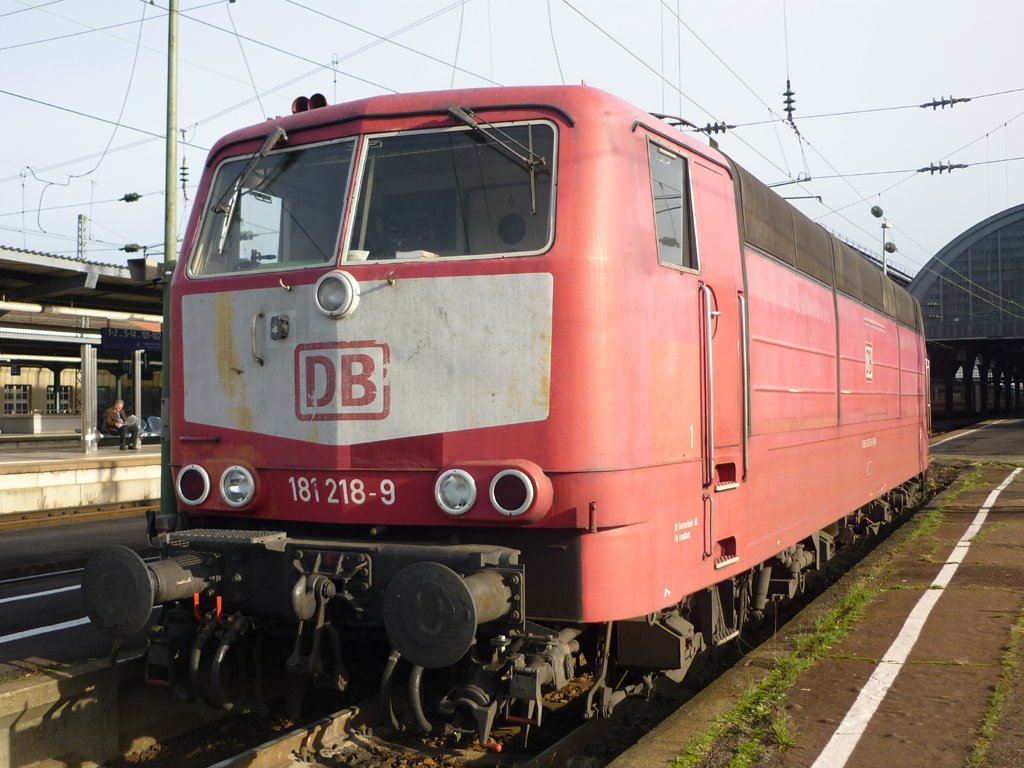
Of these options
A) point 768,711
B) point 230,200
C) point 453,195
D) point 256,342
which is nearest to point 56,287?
point 230,200

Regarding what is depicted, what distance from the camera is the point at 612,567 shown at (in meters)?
4.74

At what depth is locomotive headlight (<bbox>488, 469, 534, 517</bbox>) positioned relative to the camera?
181 inches

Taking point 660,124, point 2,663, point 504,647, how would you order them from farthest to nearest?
1. point 2,663
2. point 660,124
3. point 504,647

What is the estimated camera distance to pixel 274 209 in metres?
5.64

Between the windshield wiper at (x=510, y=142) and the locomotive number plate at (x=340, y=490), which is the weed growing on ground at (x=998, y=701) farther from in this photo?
the windshield wiper at (x=510, y=142)

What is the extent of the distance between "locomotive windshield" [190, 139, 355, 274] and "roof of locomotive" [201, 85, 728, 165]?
0.20m

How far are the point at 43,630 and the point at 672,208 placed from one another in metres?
5.18

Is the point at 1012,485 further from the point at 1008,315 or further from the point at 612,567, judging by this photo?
the point at 1008,315

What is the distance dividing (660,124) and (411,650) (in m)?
3.09

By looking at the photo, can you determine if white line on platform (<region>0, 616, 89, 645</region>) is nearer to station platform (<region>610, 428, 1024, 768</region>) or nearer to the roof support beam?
station platform (<region>610, 428, 1024, 768</region>)

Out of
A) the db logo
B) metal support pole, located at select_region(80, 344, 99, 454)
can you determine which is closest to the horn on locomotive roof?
the db logo

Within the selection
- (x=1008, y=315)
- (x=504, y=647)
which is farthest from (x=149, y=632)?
→ (x=1008, y=315)

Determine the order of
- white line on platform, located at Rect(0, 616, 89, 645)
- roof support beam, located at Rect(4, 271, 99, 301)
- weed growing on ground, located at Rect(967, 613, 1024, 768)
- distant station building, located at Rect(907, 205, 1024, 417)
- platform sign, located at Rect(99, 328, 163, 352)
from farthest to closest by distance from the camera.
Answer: distant station building, located at Rect(907, 205, 1024, 417), platform sign, located at Rect(99, 328, 163, 352), roof support beam, located at Rect(4, 271, 99, 301), white line on platform, located at Rect(0, 616, 89, 645), weed growing on ground, located at Rect(967, 613, 1024, 768)

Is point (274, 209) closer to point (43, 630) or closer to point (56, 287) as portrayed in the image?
point (43, 630)
